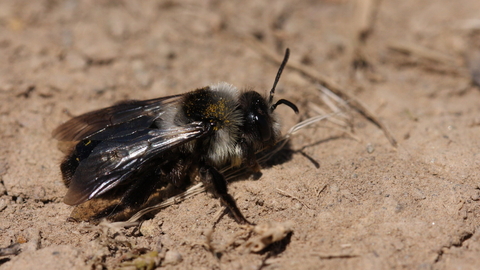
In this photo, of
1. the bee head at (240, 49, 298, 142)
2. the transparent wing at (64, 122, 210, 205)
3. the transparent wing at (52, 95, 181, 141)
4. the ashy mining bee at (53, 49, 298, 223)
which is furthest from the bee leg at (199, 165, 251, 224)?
the transparent wing at (52, 95, 181, 141)

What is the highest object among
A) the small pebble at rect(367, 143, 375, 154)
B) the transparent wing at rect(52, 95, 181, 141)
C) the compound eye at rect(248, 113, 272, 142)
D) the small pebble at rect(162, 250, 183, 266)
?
the transparent wing at rect(52, 95, 181, 141)

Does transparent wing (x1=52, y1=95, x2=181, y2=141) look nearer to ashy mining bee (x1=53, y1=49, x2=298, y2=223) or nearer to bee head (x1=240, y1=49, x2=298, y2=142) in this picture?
ashy mining bee (x1=53, y1=49, x2=298, y2=223)

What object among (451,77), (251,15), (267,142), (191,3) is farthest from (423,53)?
(191,3)

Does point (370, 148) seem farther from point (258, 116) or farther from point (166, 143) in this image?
point (166, 143)

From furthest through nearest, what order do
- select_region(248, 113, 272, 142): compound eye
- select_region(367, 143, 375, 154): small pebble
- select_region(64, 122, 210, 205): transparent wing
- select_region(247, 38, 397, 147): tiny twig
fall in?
select_region(247, 38, 397, 147): tiny twig, select_region(367, 143, 375, 154): small pebble, select_region(248, 113, 272, 142): compound eye, select_region(64, 122, 210, 205): transparent wing

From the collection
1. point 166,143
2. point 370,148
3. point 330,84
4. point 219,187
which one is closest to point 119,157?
point 166,143

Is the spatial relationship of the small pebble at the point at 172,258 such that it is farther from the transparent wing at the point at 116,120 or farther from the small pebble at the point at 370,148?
the small pebble at the point at 370,148

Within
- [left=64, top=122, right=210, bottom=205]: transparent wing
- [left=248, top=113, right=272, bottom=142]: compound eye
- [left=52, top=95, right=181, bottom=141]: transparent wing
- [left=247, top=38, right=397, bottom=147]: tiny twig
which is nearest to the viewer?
[left=64, top=122, right=210, bottom=205]: transparent wing
